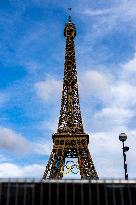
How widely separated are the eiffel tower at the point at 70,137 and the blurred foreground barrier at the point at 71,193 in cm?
4016

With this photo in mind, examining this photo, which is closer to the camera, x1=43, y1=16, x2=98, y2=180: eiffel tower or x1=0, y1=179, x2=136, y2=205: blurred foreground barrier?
x1=0, y1=179, x2=136, y2=205: blurred foreground barrier

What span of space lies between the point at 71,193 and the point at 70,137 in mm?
49046

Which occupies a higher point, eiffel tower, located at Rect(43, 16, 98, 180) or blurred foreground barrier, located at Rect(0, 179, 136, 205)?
eiffel tower, located at Rect(43, 16, 98, 180)

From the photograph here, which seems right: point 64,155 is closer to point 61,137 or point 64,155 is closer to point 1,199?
point 61,137

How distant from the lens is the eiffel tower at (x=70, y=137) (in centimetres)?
10162

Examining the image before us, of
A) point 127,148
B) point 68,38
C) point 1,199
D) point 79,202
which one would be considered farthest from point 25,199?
point 68,38

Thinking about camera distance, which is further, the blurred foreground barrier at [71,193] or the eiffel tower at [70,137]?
the eiffel tower at [70,137]

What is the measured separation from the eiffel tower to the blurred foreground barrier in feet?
132

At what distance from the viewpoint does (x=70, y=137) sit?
106 meters

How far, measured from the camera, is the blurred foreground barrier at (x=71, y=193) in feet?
188

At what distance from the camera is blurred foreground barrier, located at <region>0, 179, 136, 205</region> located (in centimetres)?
5725

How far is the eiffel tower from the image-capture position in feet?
333

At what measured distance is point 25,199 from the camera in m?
57.7

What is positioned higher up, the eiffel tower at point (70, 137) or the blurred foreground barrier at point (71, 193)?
the eiffel tower at point (70, 137)
